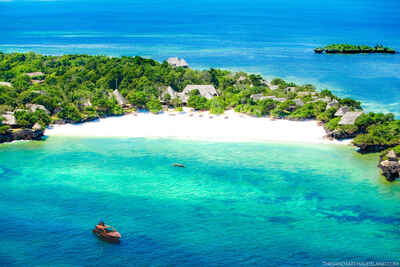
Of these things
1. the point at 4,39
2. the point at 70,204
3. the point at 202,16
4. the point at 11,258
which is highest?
the point at 202,16

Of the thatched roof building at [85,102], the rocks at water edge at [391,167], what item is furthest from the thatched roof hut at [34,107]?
the rocks at water edge at [391,167]

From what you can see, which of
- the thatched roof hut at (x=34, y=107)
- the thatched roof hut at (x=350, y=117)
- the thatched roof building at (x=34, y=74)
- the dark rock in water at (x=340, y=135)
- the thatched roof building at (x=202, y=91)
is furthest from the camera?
the thatched roof building at (x=34, y=74)

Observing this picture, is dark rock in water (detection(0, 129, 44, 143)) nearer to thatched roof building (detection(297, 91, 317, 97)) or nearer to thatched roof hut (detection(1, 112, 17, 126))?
thatched roof hut (detection(1, 112, 17, 126))

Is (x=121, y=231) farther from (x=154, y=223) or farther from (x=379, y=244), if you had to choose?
(x=379, y=244)

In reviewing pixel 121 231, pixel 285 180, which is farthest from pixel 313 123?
pixel 121 231

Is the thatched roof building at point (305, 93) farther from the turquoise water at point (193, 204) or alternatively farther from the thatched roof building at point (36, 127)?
the thatched roof building at point (36, 127)

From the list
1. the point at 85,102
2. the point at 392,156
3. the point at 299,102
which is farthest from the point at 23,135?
the point at 392,156
